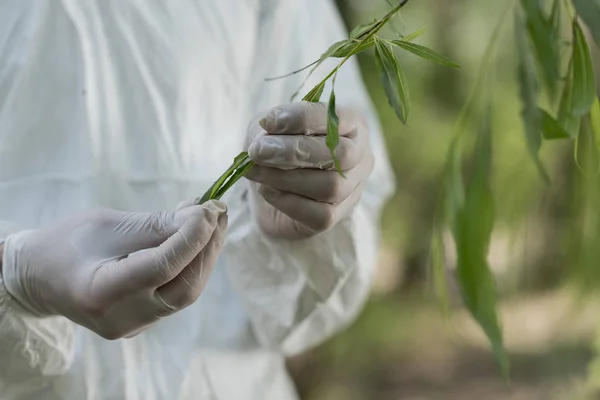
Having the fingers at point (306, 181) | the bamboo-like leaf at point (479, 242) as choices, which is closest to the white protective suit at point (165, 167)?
the fingers at point (306, 181)

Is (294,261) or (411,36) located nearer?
(411,36)

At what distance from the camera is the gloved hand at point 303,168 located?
400mm

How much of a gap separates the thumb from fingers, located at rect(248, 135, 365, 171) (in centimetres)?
6

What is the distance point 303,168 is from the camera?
17.4 inches

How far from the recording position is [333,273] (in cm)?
57

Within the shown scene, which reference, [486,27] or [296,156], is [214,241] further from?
[486,27]

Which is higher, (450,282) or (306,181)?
(306,181)

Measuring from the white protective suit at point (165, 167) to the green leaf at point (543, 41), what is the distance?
0.27 metres

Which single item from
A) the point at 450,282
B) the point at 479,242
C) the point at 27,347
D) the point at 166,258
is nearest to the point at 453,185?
the point at 479,242

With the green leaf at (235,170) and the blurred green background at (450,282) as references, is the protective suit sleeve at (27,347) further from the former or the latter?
the blurred green background at (450,282)

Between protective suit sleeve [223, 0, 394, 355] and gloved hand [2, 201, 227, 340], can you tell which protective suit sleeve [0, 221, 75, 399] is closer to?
gloved hand [2, 201, 227, 340]

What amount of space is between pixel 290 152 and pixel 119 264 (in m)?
0.12

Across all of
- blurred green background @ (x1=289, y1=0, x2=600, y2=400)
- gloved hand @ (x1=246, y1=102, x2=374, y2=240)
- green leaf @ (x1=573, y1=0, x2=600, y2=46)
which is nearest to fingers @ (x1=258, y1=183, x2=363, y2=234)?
gloved hand @ (x1=246, y1=102, x2=374, y2=240)

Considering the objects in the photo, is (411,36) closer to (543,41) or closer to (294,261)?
(543,41)
